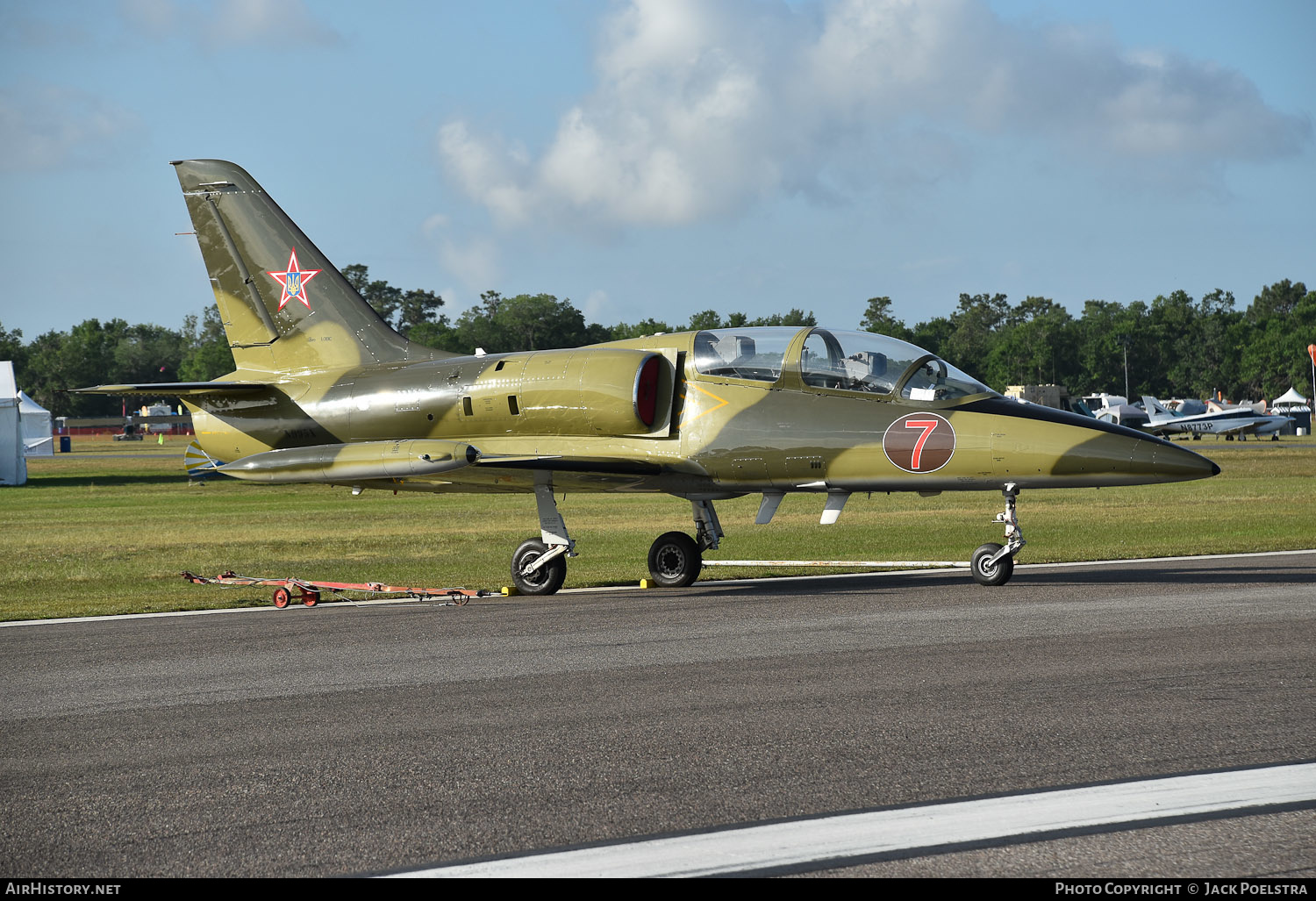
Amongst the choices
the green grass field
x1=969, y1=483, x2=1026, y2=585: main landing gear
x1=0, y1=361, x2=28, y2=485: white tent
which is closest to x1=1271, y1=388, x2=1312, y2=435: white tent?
the green grass field

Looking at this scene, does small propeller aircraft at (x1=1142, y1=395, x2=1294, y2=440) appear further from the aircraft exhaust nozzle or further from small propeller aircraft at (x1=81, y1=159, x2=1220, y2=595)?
the aircraft exhaust nozzle

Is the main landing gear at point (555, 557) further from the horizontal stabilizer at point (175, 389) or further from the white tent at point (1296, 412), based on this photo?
the white tent at point (1296, 412)

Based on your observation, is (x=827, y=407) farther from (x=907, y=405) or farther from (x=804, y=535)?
(x=804, y=535)

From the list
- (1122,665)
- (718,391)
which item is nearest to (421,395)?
(718,391)

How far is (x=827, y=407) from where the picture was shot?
13641 mm

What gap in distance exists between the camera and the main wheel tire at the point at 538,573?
47.0 feet

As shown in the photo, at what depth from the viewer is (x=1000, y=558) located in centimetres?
1338

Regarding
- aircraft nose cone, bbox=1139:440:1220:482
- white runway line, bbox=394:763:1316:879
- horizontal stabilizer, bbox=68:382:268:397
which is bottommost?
white runway line, bbox=394:763:1316:879

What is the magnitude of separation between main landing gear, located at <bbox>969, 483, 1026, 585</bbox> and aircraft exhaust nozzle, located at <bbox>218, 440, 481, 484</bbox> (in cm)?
578

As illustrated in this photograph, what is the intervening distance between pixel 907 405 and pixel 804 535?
987 centimetres

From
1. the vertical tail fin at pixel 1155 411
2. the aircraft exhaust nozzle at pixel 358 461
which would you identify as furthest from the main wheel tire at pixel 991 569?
the vertical tail fin at pixel 1155 411

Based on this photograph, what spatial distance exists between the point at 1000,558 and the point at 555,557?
5116 millimetres

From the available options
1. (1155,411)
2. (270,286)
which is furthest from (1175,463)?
(1155,411)

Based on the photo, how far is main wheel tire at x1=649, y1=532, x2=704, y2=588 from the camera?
14805mm
